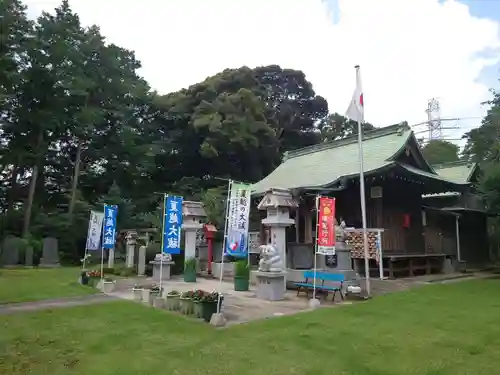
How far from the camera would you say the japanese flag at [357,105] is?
1255 cm

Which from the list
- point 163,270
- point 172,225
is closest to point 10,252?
point 163,270

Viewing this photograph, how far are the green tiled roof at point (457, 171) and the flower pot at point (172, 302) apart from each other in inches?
682

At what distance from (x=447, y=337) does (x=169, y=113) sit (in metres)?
31.7

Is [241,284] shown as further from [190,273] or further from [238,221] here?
[238,221]

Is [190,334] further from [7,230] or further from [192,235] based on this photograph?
A: [7,230]

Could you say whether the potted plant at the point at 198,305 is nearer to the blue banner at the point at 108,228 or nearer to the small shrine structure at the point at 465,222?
the blue banner at the point at 108,228

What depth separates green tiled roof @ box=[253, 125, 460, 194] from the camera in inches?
668

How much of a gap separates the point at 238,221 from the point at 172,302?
2.55 meters

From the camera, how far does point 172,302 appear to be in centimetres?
1008

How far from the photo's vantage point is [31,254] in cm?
2386

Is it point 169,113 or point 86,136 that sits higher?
point 169,113

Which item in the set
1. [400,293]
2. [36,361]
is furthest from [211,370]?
[400,293]

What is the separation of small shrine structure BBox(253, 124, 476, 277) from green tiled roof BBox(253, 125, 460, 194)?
0.18 feet

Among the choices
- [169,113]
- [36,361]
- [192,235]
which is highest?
[169,113]
